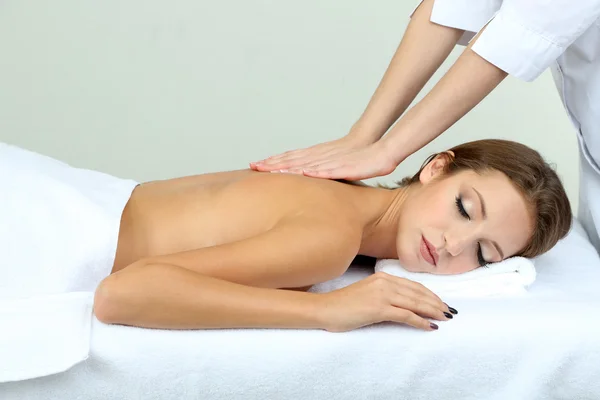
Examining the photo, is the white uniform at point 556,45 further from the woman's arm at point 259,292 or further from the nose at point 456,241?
the woman's arm at point 259,292

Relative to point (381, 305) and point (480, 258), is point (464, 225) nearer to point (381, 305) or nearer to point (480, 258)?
point (480, 258)

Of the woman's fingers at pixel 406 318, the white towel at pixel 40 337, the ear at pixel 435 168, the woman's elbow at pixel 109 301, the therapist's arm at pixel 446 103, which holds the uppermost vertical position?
the therapist's arm at pixel 446 103

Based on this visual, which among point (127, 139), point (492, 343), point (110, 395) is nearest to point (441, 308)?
point (492, 343)

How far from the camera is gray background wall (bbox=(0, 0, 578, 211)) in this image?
3.07 metres

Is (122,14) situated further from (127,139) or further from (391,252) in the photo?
(391,252)

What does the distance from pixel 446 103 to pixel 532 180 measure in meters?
0.24

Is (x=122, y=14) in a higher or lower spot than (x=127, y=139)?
higher

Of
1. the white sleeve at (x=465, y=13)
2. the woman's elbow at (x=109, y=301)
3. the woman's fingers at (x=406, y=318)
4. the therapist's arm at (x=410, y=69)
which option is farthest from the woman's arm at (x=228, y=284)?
the white sleeve at (x=465, y=13)

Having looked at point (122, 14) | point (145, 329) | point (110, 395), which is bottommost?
point (110, 395)

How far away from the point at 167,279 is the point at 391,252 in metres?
0.63

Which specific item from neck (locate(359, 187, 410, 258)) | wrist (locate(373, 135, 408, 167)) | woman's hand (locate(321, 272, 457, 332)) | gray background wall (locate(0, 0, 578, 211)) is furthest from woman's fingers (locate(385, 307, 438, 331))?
gray background wall (locate(0, 0, 578, 211))

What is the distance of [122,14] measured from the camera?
306 cm

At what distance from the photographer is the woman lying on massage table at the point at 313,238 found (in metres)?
1.43

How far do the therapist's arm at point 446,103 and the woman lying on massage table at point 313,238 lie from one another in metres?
0.07
